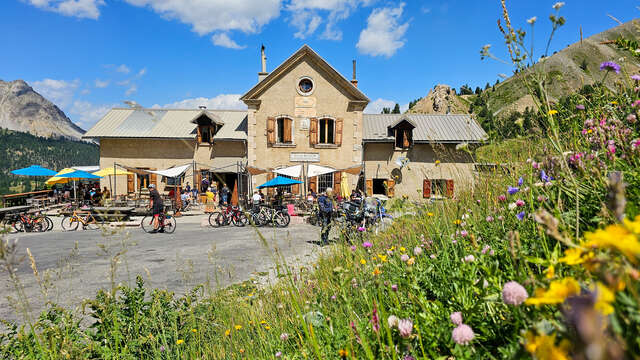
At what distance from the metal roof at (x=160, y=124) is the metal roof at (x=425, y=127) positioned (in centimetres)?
877

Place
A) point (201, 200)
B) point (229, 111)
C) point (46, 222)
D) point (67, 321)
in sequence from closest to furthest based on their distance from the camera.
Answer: point (67, 321) < point (46, 222) < point (201, 200) < point (229, 111)

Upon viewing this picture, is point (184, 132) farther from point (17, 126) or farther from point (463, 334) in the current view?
point (17, 126)

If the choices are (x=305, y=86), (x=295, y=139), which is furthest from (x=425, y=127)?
(x=295, y=139)

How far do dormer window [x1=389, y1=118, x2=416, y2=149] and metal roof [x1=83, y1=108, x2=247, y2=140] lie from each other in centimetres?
998

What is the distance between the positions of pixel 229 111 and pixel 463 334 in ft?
83.6

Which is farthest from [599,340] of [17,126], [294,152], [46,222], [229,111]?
[17,126]

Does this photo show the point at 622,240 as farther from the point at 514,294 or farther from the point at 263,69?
the point at 263,69

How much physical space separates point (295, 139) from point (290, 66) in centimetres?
448

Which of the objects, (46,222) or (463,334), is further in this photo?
(46,222)

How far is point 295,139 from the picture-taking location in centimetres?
2038

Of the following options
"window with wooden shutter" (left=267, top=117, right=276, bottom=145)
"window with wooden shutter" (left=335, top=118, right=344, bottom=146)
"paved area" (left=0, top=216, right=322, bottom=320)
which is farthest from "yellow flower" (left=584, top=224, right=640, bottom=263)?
"window with wooden shutter" (left=267, top=117, right=276, bottom=145)

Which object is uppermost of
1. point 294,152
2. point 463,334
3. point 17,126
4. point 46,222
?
point 17,126

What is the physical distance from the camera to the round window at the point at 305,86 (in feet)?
66.5

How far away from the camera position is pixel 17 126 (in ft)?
622
